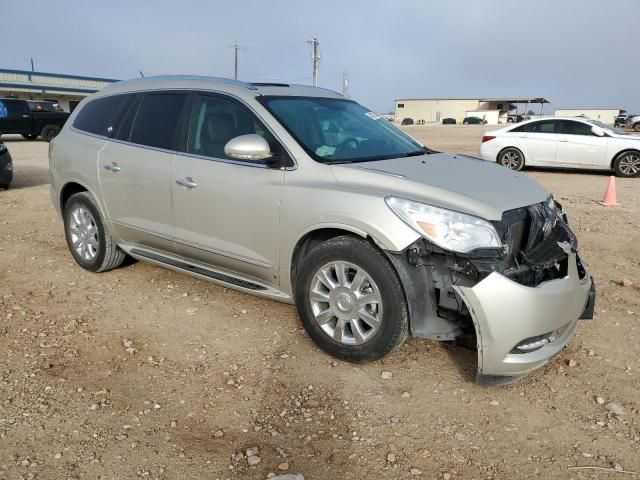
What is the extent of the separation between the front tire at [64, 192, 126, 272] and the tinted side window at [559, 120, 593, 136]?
11982 mm

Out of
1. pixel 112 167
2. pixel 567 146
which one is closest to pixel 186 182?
pixel 112 167

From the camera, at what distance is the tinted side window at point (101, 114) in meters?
5.04

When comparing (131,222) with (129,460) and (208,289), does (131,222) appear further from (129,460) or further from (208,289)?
(129,460)

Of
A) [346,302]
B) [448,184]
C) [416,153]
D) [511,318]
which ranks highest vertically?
[416,153]

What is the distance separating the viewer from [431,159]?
4203 mm

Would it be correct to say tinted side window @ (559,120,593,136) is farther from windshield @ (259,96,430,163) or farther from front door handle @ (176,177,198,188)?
front door handle @ (176,177,198,188)

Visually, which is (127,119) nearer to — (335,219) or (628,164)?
(335,219)

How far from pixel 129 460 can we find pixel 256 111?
2.48 metres

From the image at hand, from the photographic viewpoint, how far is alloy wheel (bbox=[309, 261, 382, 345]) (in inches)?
133

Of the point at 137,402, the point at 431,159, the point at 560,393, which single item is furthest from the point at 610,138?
the point at 137,402

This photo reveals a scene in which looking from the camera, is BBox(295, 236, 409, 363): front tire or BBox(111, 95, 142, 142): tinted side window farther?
BBox(111, 95, 142, 142): tinted side window

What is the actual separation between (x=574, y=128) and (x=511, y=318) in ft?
40.6

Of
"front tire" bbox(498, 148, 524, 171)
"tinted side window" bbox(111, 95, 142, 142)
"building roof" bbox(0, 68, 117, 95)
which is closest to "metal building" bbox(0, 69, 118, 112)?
"building roof" bbox(0, 68, 117, 95)

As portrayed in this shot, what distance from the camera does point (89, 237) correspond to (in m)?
5.36
